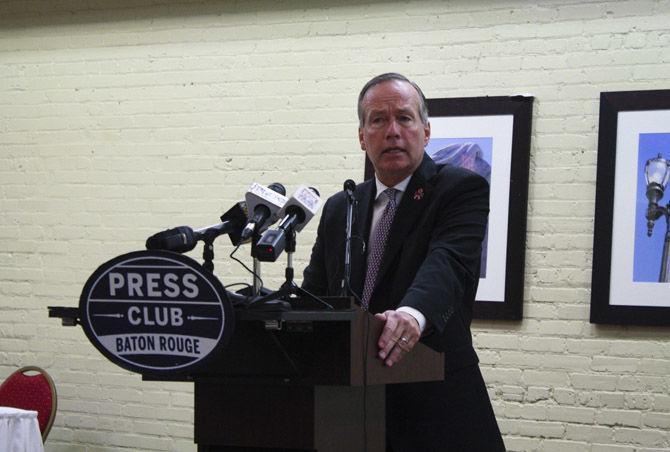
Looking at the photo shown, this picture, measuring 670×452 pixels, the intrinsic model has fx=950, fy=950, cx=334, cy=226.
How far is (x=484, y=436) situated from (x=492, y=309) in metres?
2.21

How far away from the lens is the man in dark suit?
2.15 meters

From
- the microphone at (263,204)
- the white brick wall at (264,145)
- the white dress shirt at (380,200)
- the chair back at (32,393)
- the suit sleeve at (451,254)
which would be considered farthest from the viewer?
the chair back at (32,393)

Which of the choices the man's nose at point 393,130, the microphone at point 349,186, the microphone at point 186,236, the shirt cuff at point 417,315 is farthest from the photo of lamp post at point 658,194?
the microphone at point 186,236

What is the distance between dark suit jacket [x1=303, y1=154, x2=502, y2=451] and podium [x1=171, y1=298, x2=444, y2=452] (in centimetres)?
38

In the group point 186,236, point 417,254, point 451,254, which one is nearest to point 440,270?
point 451,254

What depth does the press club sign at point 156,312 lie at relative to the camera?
4.94 feet

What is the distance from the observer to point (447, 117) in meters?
4.55

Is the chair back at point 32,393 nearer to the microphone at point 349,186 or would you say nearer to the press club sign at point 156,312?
the microphone at point 349,186

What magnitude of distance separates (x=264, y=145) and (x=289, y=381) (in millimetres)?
3310

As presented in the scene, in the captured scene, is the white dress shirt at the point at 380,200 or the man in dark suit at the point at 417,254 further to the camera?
the white dress shirt at the point at 380,200

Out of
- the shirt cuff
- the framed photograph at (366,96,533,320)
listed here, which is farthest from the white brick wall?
the shirt cuff

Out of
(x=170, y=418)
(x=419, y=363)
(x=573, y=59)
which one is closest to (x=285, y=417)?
(x=419, y=363)

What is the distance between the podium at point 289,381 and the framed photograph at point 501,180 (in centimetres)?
267

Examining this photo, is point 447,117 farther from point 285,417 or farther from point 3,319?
point 285,417
